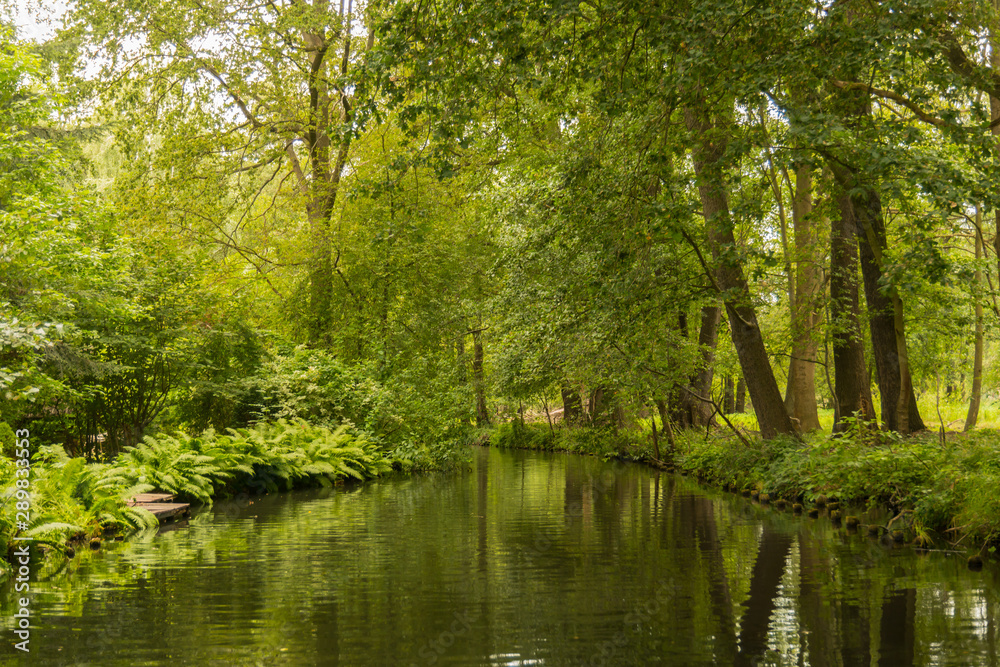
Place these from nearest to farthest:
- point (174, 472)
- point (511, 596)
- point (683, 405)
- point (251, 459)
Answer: point (511, 596) → point (174, 472) → point (251, 459) → point (683, 405)

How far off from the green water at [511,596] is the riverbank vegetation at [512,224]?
1.69 meters

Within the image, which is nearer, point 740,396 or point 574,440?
point 574,440

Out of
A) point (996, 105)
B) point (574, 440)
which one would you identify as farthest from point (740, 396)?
point (996, 105)

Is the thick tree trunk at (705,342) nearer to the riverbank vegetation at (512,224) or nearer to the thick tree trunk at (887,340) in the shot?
the riverbank vegetation at (512,224)

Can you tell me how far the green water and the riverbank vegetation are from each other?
1.69 metres

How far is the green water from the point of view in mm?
5055

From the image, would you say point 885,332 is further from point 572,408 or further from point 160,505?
point 572,408

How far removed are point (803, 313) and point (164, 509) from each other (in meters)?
10.9

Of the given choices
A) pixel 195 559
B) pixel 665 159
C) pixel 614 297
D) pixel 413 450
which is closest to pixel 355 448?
pixel 413 450

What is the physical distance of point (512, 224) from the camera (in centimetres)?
1842

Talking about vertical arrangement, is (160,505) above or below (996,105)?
below

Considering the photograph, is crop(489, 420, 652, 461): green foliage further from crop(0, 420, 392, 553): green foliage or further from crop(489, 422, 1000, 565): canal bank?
crop(0, 420, 392, 553): green foliage

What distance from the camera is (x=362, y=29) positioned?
22500mm

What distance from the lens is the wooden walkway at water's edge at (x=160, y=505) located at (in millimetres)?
11000
